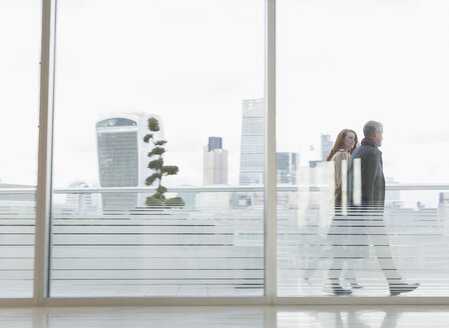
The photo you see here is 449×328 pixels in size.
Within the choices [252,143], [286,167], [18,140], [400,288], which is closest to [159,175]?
[252,143]

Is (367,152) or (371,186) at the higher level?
(367,152)

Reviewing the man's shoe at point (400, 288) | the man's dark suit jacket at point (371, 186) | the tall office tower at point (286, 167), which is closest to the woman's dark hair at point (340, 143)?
the man's dark suit jacket at point (371, 186)

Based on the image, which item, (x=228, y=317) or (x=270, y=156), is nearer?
(x=228, y=317)

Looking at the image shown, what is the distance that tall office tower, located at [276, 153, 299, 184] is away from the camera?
11.9 ft

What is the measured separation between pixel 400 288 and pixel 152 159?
1810 mm

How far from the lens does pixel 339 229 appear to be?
363 cm

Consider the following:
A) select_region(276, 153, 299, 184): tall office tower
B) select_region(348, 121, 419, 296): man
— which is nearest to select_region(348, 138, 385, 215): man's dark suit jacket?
select_region(348, 121, 419, 296): man

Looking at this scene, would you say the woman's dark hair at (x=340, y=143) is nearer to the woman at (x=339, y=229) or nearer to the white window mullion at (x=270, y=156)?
the woman at (x=339, y=229)

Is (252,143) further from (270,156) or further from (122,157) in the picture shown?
(122,157)

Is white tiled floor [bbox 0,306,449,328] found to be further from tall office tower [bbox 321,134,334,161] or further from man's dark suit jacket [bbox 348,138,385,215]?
tall office tower [bbox 321,134,334,161]

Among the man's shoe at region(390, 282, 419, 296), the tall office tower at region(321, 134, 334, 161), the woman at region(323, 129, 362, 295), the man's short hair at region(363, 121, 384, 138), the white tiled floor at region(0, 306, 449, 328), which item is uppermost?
the man's short hair at region(363, 121, 384, 138)

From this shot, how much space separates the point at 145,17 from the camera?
3695mm

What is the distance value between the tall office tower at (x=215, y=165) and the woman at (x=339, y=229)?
679mm

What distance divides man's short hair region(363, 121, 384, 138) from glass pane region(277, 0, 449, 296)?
0.04 feet
